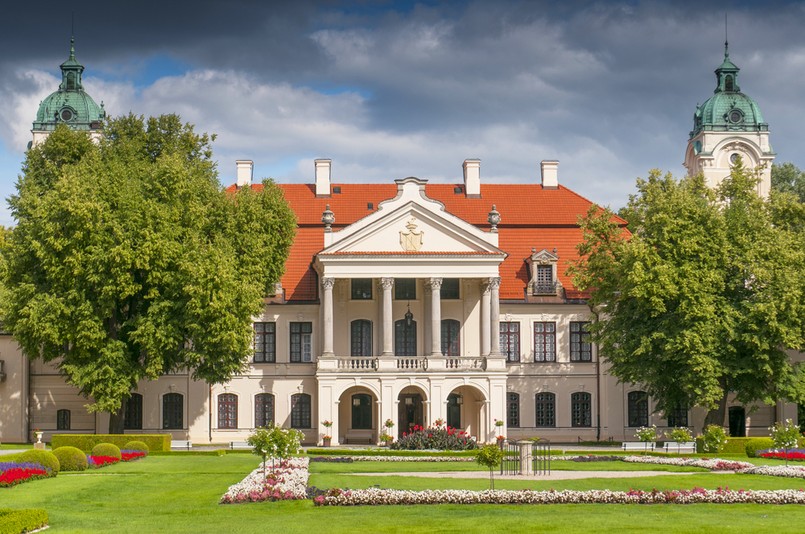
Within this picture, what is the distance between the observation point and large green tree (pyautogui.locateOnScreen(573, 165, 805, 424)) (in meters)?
51.0

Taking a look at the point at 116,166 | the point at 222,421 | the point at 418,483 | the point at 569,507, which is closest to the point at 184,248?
the point at 116,166

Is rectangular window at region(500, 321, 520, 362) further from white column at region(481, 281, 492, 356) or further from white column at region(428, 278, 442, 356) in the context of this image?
white column at region(428, 278, 442, 356)

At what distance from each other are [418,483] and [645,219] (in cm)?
2512

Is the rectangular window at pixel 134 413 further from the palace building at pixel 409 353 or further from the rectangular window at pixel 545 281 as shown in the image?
the rectangular window at pixel 545 281

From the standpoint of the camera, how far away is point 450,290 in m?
60.8

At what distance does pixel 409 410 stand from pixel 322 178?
13977 millimetres

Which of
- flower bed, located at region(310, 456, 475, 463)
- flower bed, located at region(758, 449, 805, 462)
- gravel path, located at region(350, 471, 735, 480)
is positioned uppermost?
gravel path, located at region(350, 471, 735, 480)

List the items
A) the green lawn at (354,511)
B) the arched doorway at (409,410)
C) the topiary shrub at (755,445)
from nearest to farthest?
the green lawn at (354,511)
the topiary shrub at (755,445)
the arched doorway at (409,410)

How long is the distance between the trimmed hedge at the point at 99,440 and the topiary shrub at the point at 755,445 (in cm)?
2250

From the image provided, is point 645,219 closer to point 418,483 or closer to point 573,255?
point 573,255

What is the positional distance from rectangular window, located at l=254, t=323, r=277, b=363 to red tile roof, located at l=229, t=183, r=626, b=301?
184cm

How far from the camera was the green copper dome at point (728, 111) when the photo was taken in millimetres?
78812

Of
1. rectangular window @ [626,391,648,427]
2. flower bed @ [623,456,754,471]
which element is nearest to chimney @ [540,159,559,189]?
rectangular window @ [626,391,648,427]

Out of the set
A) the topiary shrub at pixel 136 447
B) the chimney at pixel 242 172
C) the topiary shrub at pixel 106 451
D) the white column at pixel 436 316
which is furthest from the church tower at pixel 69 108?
the topiary shrub at pixel 106 451
